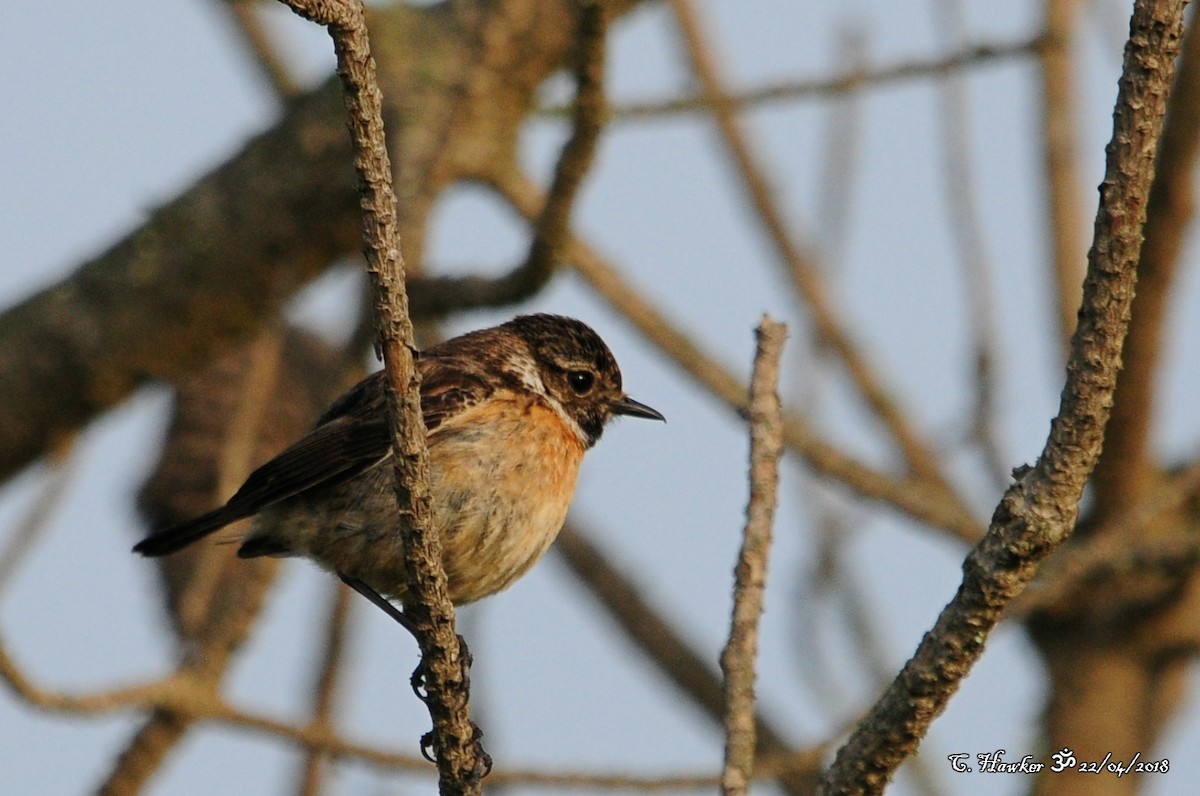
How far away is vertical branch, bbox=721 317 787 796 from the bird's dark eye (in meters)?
1.99

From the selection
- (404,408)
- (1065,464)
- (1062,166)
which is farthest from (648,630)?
(1065,464)

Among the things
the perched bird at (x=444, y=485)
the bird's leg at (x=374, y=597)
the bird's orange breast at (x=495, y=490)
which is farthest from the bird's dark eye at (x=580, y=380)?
the bird's leg at (x=374, y=597)

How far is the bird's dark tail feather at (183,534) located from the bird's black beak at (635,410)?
61.1 inches

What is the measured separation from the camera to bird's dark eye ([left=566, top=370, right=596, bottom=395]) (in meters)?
5.91

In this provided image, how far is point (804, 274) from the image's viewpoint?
7059 millimetres

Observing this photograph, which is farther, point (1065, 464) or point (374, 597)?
point (374, 597)

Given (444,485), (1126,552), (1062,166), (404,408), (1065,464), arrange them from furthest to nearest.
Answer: (1062,166)
(1126,552)
(444,485)
(404,408)
(1065,464)

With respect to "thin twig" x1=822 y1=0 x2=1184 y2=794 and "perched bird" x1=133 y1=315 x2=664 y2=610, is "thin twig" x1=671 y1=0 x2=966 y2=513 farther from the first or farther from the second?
"thin twig" x1=822 y1=0 x2=1184 y2=794

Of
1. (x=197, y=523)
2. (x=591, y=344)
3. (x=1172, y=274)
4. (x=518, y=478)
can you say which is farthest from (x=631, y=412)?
(x=1172, y=274)

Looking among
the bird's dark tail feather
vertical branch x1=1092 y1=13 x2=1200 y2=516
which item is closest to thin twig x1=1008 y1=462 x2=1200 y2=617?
vertical branch x1=1092 y1=13 x2=1200 y2=516

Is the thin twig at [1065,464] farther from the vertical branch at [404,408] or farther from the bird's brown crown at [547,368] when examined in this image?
the bird's brown crown at [547,368]

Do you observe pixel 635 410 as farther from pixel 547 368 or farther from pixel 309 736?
pixel 309 736

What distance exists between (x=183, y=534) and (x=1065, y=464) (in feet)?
11.3

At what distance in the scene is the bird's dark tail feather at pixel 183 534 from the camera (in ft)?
17.8
